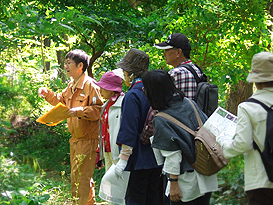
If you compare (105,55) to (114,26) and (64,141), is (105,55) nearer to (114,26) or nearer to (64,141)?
(114,26)

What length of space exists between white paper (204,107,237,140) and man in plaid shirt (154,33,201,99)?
88 centimetres

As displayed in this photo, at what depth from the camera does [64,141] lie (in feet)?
29.4

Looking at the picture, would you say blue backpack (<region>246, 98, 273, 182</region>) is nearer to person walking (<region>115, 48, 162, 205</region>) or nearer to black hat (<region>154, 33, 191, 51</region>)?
person walking (<region>115, 48, 162, 205</region>)

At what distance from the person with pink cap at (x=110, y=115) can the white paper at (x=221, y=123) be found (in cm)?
133

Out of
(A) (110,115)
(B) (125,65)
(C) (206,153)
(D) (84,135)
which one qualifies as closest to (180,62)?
(B) (125,65)

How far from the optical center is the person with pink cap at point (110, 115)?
13.6ft

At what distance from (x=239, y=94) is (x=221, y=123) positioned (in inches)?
256

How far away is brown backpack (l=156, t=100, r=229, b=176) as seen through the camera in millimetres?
3014

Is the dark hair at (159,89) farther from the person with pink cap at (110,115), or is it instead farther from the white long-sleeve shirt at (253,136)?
the person with pink cap at (110,115)

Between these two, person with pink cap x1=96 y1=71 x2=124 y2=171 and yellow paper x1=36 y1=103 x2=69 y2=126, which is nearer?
person with pink cap x1=96 y1=71 x2=124 y2=171

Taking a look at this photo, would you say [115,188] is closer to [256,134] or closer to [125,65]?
[125,65]

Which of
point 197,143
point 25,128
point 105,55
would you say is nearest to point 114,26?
point 105,55

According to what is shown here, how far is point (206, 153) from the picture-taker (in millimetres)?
3020

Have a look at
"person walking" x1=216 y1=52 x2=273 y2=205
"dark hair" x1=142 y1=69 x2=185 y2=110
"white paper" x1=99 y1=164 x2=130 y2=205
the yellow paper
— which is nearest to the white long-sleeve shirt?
"person walking" x1=216 y1=52 x2=273 y2=205
